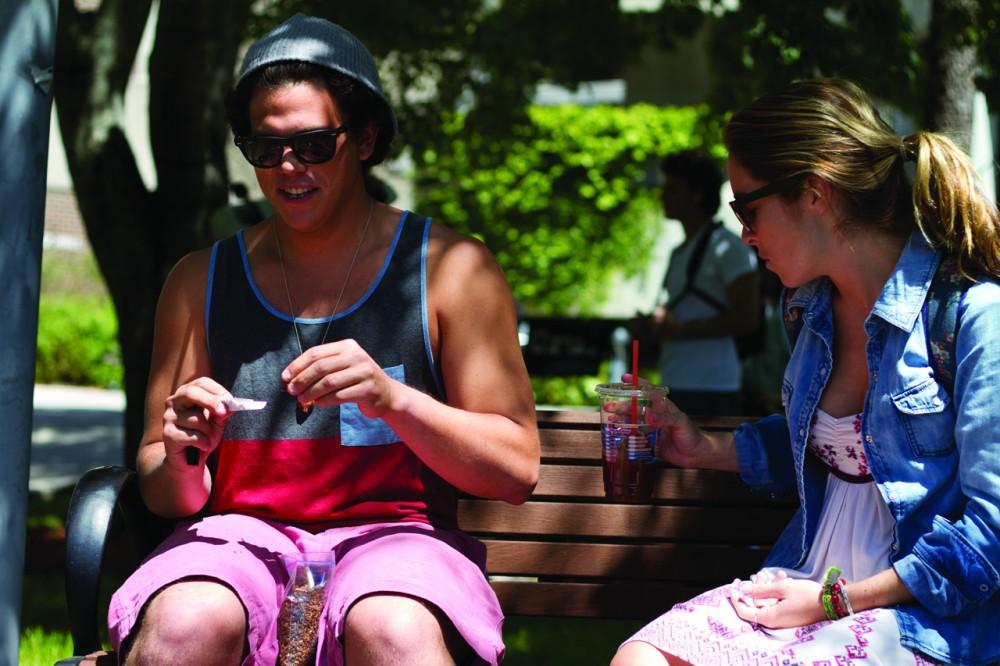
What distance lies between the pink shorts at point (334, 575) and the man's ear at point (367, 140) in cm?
87

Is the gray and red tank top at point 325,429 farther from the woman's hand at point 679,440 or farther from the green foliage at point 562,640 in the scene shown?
the green foliage at point 562,640

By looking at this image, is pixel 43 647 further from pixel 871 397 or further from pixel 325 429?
pixel 871 397

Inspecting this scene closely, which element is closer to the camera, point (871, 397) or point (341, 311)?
point (871, 397)

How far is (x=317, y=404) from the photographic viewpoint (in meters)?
2.53

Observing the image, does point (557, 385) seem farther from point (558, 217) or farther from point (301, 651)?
point (301, 651)

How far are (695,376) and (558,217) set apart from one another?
30.9ft

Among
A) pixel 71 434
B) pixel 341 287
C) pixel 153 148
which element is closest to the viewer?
pixel 341 287

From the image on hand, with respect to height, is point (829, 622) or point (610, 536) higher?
point (829, 622)

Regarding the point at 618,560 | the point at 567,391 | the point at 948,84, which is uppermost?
the point at 948,84

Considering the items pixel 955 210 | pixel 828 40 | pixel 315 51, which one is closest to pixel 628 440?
pixel 955 210

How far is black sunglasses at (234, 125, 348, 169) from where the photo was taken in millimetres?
2746

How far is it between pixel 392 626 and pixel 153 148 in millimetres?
4066

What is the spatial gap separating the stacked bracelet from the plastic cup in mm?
943

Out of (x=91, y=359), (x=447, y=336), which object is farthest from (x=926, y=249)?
(x=91, y=359)
